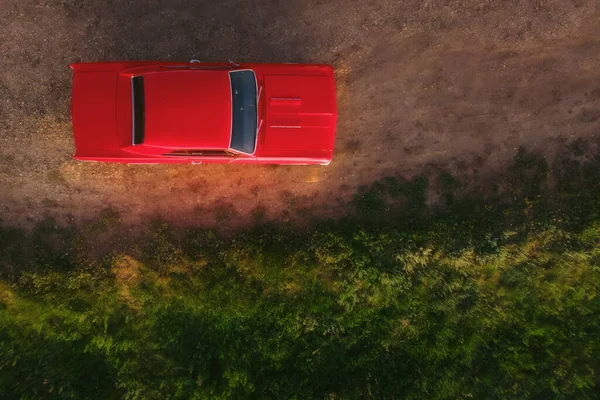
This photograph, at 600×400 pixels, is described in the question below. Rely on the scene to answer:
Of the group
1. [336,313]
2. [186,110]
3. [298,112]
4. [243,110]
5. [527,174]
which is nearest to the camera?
[186,110]

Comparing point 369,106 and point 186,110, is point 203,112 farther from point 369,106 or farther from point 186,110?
point 369,106

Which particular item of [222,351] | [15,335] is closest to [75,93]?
[15,335]

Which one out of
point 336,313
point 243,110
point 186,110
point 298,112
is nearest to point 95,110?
point 186,110

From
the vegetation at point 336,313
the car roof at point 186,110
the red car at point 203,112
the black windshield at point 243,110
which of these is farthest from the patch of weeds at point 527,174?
the car roof at point 186,110

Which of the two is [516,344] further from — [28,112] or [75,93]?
[28,112]

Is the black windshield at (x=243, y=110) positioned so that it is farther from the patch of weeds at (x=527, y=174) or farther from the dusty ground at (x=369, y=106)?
the patch of weeds at (x=527, y=174)

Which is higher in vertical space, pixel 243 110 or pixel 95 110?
pixel 243 110
